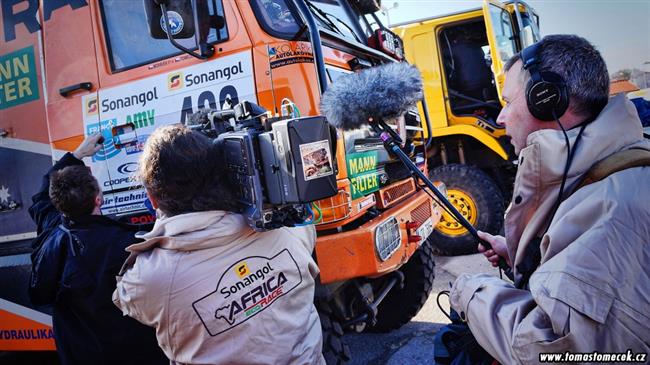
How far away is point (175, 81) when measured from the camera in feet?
8.25

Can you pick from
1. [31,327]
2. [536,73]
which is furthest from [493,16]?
[31,327]

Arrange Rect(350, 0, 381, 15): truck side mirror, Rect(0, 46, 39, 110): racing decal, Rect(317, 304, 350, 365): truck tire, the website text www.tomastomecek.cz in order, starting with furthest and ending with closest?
1. Rect(350, 0, 381, 15): truck side mirror
2. Rect(0, 46, 39, 110): racing decal
3. Rect(317, 304, 350, 365): truck tire
4. the website text www.tomastomecek.cz

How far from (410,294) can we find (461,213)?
2116 mm

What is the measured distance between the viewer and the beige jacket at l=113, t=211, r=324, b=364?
125cm

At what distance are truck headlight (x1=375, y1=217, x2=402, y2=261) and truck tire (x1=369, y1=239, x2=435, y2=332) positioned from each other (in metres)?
0.98

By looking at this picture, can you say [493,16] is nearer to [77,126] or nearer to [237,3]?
[237,3]

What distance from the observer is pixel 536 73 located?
1.22m

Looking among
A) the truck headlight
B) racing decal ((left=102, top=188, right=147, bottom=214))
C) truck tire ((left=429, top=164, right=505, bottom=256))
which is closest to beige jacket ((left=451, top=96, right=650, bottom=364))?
the truck headlight

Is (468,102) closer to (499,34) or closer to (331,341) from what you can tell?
(499,34)

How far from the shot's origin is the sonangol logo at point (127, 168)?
261 centimetres

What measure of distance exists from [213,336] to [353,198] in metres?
1.23

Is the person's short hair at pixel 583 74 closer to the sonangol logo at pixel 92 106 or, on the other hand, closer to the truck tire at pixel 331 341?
the truck tire at pixel 331 341

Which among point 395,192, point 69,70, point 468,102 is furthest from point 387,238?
point 468,102

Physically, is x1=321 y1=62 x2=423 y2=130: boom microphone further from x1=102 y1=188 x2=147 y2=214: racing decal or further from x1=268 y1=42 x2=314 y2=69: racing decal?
x1=102 y1=188 x2=147 y2=214: racing decal
